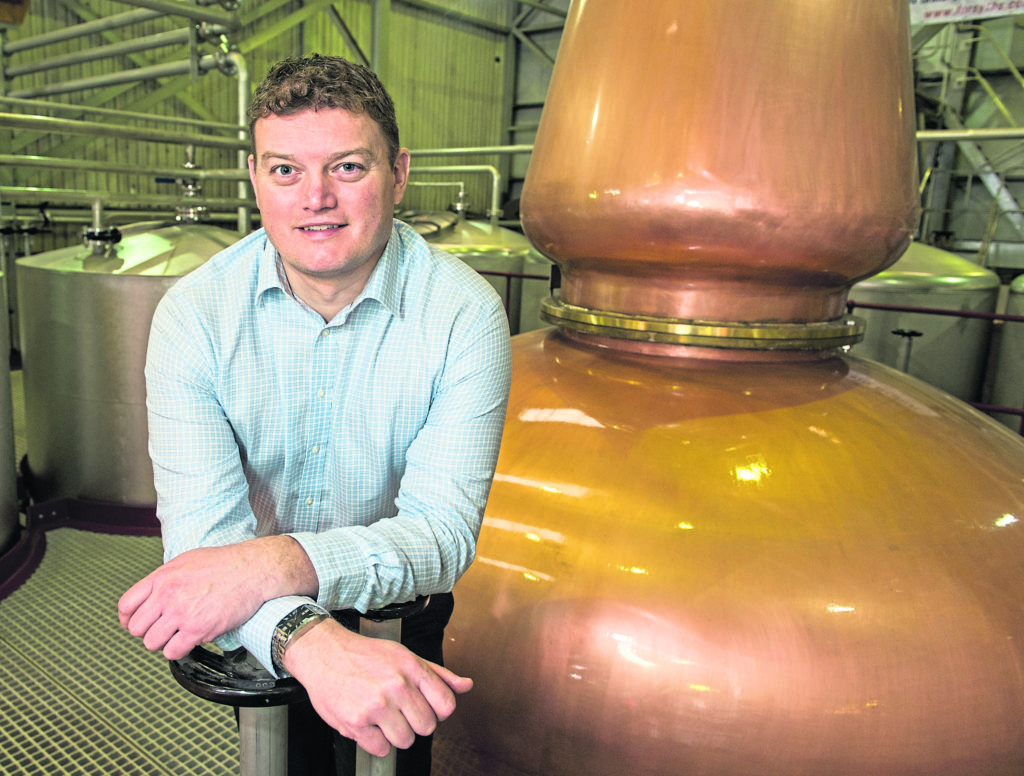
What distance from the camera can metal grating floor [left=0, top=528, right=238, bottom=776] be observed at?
1.82m

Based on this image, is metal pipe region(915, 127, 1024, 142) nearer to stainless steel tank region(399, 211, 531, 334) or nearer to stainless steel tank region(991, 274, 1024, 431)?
stainless steel tank region(991, 274, 1024, 431)

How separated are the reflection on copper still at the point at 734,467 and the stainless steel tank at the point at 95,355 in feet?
6.68

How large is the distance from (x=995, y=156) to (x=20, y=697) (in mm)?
10392

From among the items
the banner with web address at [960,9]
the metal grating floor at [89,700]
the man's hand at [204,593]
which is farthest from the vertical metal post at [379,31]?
the man's hand at [204,593]

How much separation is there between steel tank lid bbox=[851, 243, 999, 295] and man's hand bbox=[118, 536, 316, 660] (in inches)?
164

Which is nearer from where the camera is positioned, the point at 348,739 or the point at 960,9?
the point at 348,739

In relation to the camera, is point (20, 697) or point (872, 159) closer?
point (872, 159)

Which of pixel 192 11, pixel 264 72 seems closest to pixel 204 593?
pixel 192 11

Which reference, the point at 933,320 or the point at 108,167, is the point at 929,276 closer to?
the point at 933,320

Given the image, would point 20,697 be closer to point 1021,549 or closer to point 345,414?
point 345,414

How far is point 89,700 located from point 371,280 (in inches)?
62.6

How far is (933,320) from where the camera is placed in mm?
4590

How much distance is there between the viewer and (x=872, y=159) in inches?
57.2

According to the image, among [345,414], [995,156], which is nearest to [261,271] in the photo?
[345,414]
